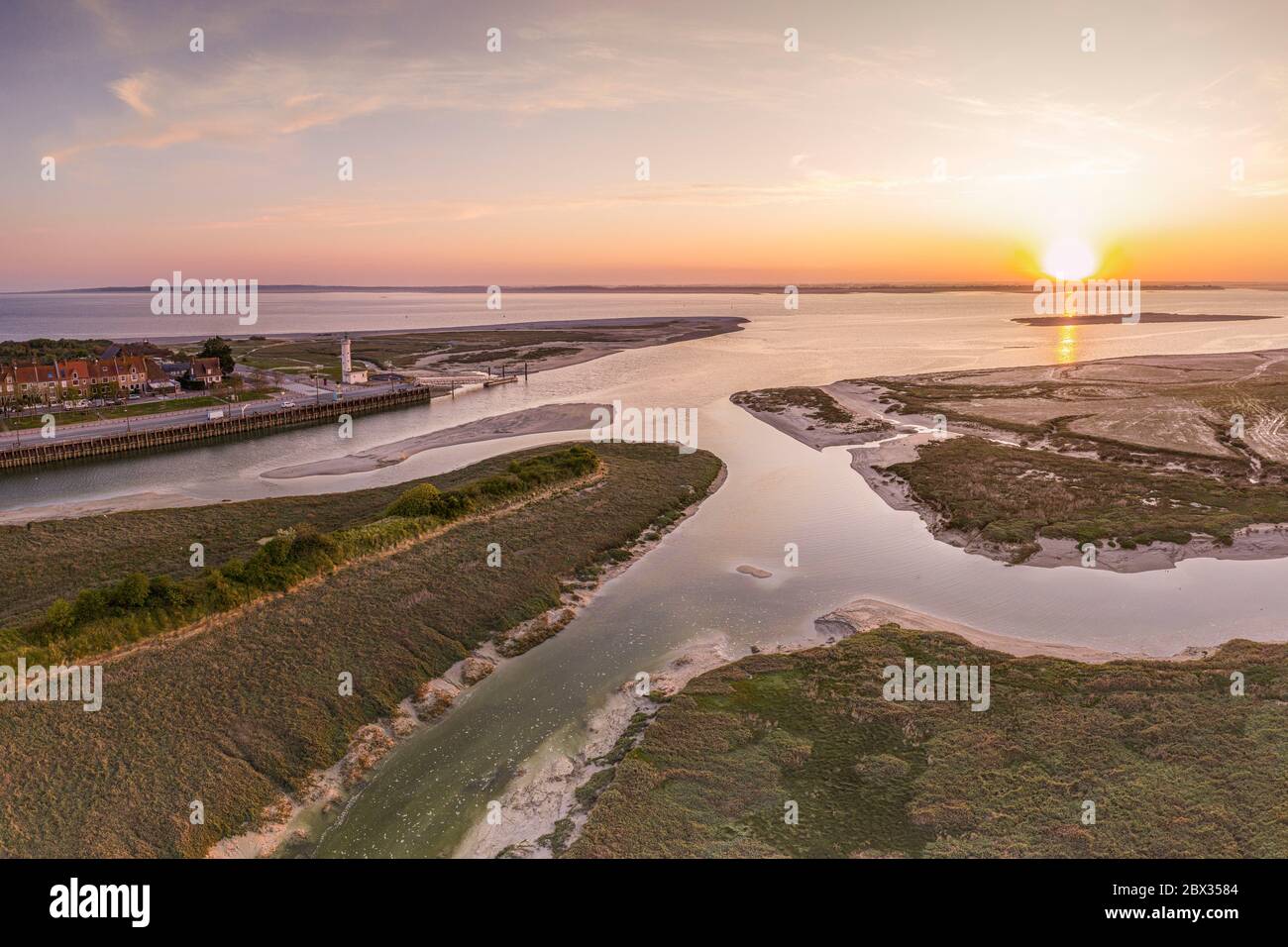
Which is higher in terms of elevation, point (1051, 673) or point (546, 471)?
point (546, 471)

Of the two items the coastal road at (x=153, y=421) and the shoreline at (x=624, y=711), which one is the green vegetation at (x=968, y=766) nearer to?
the shoreline at (x=624, y=711)

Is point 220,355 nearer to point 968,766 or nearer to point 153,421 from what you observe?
point 153,421

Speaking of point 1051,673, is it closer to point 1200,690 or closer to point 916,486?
point 1200,690

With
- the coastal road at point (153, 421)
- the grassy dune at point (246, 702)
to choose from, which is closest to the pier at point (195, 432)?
the coastal road at point (153, 421)

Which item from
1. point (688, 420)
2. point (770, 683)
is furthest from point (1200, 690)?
point (688, 420)

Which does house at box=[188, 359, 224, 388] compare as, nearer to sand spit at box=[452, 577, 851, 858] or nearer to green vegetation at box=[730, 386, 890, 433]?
green vegetation at box=[730, 386, 890, 433]
